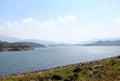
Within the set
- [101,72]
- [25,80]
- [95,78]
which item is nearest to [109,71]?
[101,72]

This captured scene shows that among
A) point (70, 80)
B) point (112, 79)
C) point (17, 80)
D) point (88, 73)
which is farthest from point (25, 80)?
point (112, 79)

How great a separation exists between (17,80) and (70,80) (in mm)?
6871

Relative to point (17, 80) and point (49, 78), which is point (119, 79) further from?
point (17, 80)

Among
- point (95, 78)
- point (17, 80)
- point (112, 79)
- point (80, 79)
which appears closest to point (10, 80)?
point (17, 80)

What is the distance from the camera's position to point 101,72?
31484mm

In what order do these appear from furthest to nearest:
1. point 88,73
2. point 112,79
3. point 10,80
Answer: point 88,73
point 10,80
point 112,79

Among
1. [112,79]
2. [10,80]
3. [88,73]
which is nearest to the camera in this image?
[112,79]

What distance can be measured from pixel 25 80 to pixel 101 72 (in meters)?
10.5

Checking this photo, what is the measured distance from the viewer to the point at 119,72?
31.1m

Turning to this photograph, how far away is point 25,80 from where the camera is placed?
2917 centimetres

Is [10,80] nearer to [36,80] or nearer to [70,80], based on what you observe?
[36,80]

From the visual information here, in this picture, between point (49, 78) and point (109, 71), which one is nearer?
point (49, 78)

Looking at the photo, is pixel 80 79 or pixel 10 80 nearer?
pixel 80 79

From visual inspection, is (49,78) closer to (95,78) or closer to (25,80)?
(25,80)
